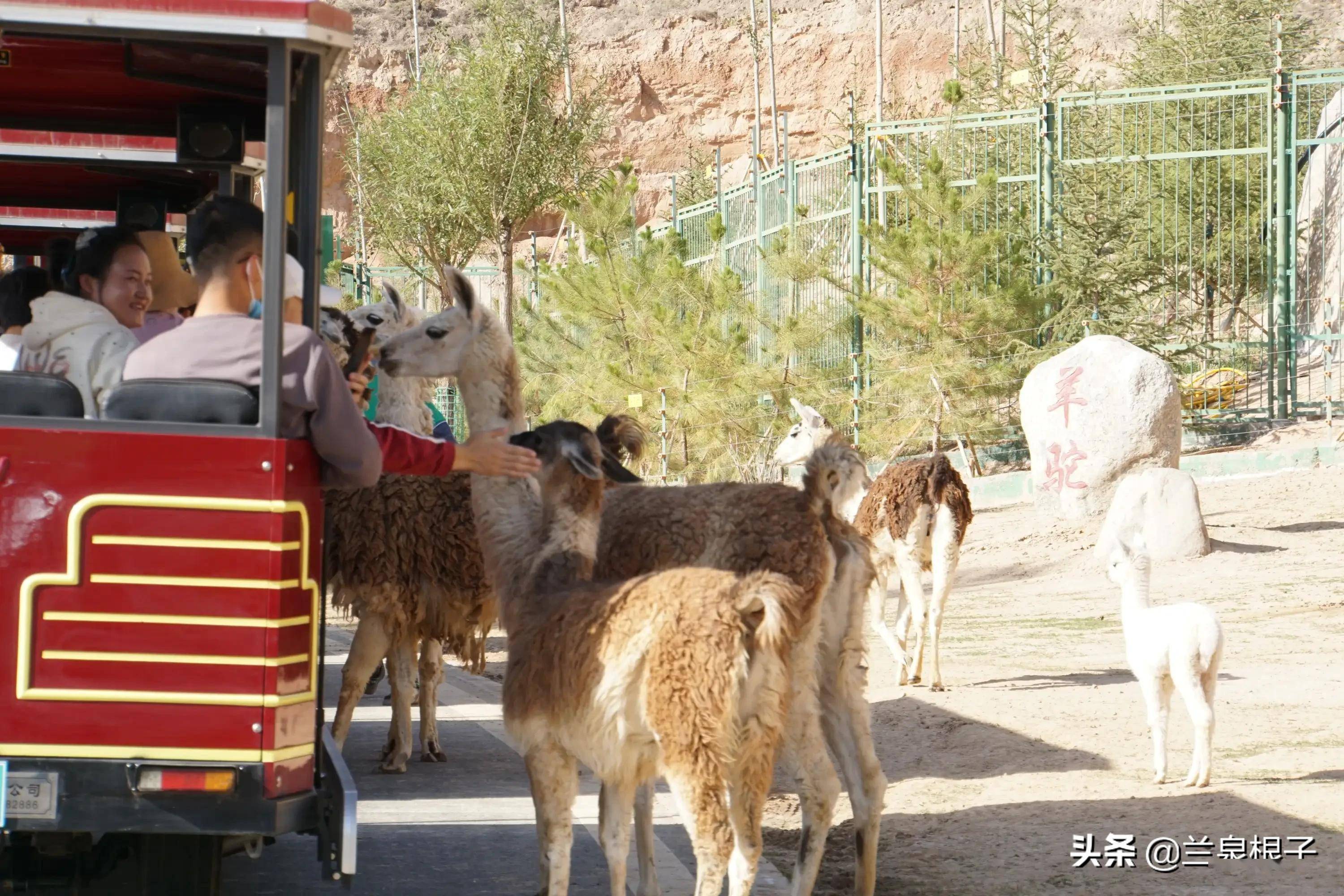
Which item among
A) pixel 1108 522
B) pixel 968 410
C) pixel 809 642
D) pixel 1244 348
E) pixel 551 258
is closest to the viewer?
pixel 809 642

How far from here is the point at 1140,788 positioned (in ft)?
27.2

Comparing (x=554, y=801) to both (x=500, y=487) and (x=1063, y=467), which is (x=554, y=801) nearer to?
(x=500, y=487)

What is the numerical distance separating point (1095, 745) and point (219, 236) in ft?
21.5

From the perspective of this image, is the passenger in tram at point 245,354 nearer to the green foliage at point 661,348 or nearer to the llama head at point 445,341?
the llama head at point 445,341

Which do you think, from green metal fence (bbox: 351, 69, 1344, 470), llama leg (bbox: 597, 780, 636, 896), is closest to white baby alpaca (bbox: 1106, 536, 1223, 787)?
llama leg (bbox: 597, 780, 636, 896)

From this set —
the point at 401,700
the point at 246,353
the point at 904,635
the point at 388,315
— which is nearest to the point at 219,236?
the point at 246,353

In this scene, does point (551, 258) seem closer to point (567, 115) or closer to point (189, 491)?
point (567, 115)

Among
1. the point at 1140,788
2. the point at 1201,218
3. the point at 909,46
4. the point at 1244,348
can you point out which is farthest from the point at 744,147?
the point at 1140,788

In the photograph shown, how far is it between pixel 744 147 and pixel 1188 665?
2324 inches

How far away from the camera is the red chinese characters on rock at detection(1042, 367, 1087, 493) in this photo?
816 inches

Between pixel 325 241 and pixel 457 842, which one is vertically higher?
pixel 325 241

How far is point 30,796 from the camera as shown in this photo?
4.32 m

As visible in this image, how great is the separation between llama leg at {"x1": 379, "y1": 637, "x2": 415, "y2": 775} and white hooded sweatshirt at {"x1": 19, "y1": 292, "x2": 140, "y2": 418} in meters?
3.51

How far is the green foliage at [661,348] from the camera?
79.8 ft
